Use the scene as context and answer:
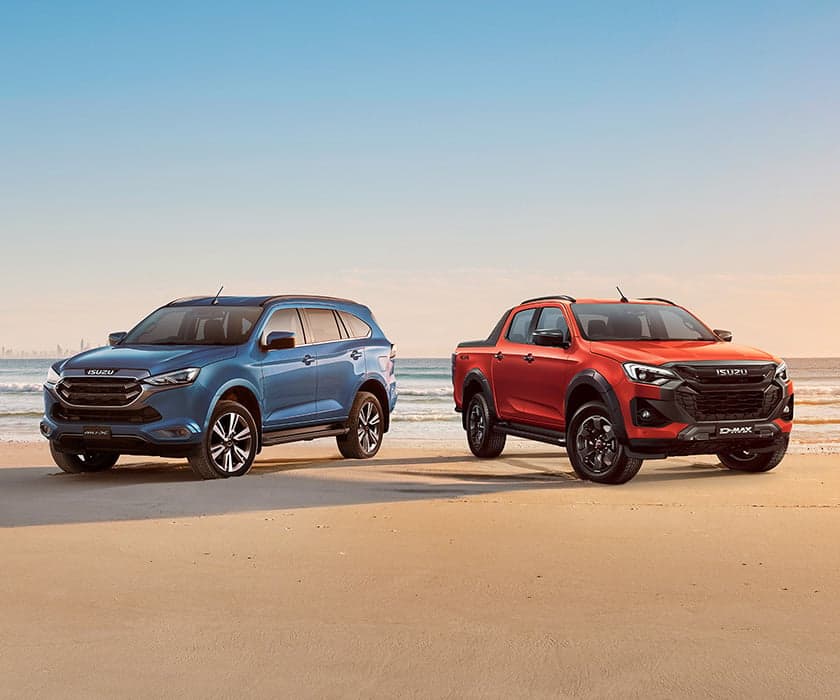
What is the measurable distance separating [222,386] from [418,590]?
6.25 m

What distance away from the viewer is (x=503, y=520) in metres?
9.71

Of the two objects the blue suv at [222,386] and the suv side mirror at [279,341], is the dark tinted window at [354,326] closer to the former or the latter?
the blue suv at [222,386]

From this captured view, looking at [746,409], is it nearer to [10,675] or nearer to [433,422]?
[10,675]

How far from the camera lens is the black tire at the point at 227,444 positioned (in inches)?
493

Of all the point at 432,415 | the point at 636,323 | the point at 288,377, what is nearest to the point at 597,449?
the point at 636,323

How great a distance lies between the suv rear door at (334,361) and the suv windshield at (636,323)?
3.08 metres

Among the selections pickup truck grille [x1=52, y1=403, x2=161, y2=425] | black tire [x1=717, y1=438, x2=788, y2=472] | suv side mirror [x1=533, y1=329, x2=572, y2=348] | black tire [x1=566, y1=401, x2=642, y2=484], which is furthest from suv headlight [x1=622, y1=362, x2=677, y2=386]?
pickup truck grille [x1=52, y1=403, x2=161, y2=425]

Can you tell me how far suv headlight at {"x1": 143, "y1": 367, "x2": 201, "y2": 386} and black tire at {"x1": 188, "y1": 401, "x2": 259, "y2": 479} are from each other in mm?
457

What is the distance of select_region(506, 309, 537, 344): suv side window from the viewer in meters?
14.2

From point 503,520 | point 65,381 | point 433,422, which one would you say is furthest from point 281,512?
point 433,422

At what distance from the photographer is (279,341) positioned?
531 inches

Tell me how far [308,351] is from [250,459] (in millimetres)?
1708

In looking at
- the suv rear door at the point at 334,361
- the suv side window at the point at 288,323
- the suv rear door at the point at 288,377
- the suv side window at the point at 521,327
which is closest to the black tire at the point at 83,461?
the suv rear door at the point at 288,377

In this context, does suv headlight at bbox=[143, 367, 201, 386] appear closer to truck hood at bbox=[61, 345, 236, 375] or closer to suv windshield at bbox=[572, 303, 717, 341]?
truck hood at bbox=[61, 345, 236, 375]
